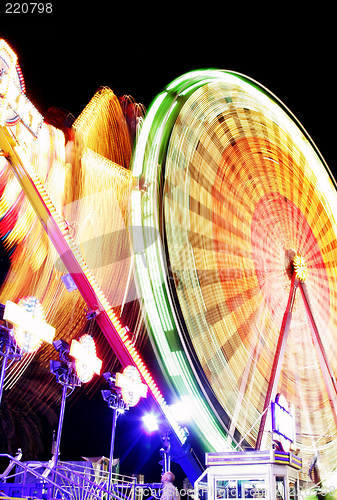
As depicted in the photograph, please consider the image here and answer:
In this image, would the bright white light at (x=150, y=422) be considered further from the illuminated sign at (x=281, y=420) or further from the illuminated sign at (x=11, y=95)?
the illuminated sign at (x=11, y=95)

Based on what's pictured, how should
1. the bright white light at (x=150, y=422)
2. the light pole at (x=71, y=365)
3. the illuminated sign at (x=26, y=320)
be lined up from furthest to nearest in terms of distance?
the bright white light at (x=150, y=422) → the light pole at (x=71, y=365) → the illuminated sign at (x=26, y=320)

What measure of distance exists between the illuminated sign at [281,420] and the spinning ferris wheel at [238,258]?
1.73 ft

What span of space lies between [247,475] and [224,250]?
8.68 meters

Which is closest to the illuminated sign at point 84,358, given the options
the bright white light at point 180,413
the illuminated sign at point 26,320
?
the illuminated sign at point 26,320

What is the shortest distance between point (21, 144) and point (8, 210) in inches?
191

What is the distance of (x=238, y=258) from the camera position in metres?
16.8

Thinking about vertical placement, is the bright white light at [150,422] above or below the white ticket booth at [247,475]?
above

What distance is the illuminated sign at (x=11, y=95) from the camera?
416 inches

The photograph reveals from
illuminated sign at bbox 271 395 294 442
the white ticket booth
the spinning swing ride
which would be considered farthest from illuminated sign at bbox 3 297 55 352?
illuminated sign at bbox 271 395 294 442

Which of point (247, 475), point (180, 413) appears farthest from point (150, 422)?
point (247, 475)

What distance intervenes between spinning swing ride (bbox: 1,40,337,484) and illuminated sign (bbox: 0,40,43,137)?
0.71 meters

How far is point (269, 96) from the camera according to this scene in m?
→ 17.0

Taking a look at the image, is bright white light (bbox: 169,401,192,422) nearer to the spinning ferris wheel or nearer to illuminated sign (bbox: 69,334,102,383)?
the spinning ferris wheel

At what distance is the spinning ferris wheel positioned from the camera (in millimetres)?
13828
